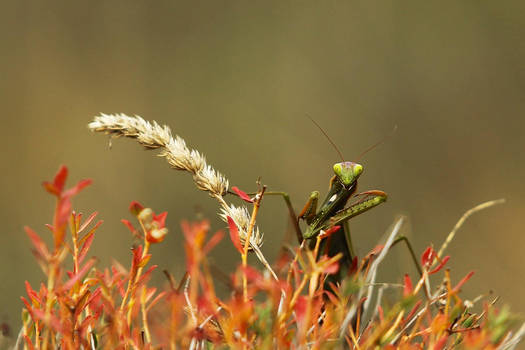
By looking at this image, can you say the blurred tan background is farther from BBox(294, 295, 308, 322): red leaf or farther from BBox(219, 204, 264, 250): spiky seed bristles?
BBox(294, 295, 308, 322): red leaf

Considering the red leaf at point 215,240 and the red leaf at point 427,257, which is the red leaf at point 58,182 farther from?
the red leaf at point 427,257

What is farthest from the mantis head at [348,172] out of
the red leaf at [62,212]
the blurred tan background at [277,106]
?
the blurred tan background at [277,106]

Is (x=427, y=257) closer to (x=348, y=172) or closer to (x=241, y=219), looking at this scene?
Answer: (x=241, y=219)

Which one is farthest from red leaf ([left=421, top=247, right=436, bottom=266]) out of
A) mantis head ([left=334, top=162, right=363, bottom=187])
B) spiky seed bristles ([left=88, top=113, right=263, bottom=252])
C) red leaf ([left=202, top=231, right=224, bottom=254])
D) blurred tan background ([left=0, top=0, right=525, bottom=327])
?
blurred tan background ([left=0, top=0, right=525, bottom=327])

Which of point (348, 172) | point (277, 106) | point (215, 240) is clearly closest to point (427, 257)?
point (215, 240)

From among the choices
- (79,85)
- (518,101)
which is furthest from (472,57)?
(79,85)

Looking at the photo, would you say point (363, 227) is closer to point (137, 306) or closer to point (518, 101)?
point (518, 101)
